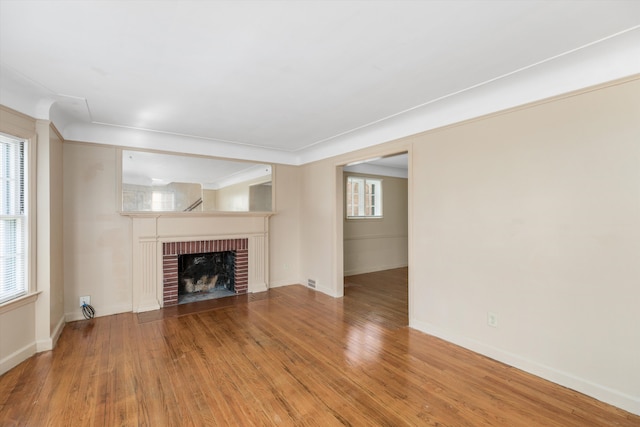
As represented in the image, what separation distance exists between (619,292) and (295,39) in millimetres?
2837

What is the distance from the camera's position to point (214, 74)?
239cm

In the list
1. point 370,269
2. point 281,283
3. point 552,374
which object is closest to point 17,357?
point 281,283

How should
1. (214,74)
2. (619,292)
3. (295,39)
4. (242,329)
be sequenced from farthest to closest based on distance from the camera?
(242,329) → (214,74) → (619,292) → (295,39)

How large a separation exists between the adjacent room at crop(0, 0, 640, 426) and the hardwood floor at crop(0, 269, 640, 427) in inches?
0.9

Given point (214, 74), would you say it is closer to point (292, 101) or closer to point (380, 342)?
point (292, 101)

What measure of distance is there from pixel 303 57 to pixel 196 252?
11.6ft

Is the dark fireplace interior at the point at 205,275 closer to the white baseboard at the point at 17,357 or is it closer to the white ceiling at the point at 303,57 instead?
the white baseboard at the point at 17,357

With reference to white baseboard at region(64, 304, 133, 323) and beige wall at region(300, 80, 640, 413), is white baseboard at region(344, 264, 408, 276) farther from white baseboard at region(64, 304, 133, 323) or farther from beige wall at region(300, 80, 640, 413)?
white baseboard at region(64, 304, 133, 323)

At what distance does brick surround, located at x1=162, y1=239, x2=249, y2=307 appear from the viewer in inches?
171

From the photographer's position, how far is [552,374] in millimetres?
2398

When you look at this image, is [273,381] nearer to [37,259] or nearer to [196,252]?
[37,259]

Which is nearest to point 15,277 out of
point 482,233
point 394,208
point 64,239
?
point 64,239

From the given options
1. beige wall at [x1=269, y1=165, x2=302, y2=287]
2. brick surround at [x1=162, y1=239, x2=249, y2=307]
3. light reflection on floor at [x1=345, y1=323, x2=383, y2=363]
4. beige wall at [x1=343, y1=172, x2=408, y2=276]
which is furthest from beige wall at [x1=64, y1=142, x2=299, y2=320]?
beige wall at [x1=343, y1=172, x2=408, y2=276]

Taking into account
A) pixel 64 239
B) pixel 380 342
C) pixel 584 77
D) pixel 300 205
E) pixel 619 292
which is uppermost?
pixel 584 77
